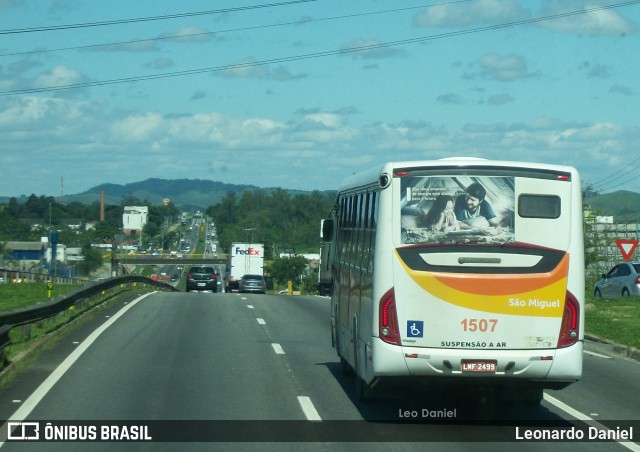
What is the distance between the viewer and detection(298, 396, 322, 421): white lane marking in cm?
1122

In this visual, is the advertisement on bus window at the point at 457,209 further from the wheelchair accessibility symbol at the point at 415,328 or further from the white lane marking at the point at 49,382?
the white lane marking at the point at 49,382

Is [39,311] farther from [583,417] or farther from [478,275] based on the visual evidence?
[583,417]

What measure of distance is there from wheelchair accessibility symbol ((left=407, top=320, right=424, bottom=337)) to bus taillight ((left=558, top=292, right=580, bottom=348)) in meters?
1.43

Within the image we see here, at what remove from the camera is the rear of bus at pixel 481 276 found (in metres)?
10.6

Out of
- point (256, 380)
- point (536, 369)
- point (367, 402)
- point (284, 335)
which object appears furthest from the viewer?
point (284, 335)

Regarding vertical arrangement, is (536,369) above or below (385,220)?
below

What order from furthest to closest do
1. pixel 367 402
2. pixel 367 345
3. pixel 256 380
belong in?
1. pixel 256 380
2. pixel 367 402
3. pixel 367 345

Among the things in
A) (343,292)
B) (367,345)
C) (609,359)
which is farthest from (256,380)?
(609,359)

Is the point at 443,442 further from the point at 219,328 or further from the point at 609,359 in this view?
the point at 219,328

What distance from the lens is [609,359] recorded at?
58.7ft

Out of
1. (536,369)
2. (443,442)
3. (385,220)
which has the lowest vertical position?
(443,442)

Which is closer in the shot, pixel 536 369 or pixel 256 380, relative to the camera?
pixel 536 369

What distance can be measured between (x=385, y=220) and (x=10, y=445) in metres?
4.33

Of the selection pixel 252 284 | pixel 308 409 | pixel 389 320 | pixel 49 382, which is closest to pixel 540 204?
pixel 389 320
